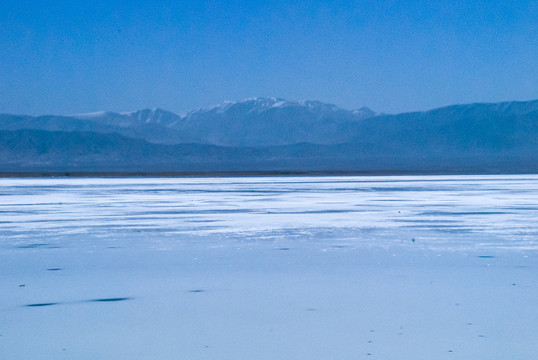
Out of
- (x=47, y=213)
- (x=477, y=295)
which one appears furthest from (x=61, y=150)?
(x=477, y=295)

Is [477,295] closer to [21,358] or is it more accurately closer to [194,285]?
[194,285]

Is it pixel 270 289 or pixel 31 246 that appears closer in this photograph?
pixel 270 289

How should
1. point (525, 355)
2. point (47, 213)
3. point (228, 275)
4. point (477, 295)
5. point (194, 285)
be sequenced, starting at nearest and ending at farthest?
1. point (525, 355)
2. point (477, 295)
3. point (194, 285)
4. point (228, 275)
5. point (47, 213)

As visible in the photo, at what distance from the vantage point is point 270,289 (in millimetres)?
7738

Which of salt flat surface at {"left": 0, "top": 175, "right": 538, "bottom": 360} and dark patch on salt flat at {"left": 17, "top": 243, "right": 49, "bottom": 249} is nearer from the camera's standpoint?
salt flat surface at {"left": 0, "top": 175, "right": 538, "bottom": 360}

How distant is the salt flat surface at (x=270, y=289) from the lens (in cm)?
566

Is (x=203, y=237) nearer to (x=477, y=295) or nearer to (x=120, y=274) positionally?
(x=120, y=274)

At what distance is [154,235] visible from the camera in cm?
1258

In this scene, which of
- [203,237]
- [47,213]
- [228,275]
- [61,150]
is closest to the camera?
[228,275]

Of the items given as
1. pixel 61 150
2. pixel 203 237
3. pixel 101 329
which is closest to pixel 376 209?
pixel 203 237

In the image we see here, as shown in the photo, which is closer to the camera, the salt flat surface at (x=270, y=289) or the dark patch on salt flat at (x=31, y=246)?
the salt flat surface at (x=270, y=289)

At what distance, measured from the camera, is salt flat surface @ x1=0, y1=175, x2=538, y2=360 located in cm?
566

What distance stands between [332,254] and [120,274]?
298 centimetres

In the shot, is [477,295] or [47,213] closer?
[477,295]
